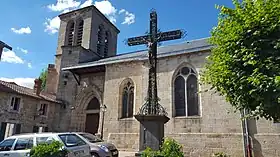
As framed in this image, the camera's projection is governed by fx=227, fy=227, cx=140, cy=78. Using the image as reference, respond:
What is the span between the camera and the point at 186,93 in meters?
12.5

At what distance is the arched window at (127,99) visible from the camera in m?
14.0

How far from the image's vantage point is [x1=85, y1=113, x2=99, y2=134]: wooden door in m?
16.0

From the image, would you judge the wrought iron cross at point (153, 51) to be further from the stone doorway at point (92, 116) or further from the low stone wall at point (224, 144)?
the stone doorway at point (92, 116)

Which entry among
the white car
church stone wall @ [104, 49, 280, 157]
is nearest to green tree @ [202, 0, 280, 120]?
the white car

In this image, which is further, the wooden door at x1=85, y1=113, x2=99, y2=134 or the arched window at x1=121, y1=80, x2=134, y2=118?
the wooden door at x1=85, y1=113, x2=99, y2=134

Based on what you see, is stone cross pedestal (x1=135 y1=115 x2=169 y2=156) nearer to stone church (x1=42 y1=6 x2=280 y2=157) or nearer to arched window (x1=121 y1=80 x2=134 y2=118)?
stone church (x1=42 y1=6 x2=280 y2=157)

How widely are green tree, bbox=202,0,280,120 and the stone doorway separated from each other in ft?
36.4

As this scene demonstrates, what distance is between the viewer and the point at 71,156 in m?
6.16

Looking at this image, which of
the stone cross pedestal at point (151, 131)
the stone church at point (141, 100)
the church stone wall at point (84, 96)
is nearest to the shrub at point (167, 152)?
the stone cross pedestal at point (151, 131)

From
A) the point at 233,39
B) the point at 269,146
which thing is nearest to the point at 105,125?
the point at 269,146

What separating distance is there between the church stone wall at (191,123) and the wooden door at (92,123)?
2.24 m

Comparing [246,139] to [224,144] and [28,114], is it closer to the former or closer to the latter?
[224,144]

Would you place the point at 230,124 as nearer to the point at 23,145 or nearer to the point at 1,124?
the point at 23,145

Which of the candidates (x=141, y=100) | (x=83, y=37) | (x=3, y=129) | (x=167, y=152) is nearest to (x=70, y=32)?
(x=83, y=37)
